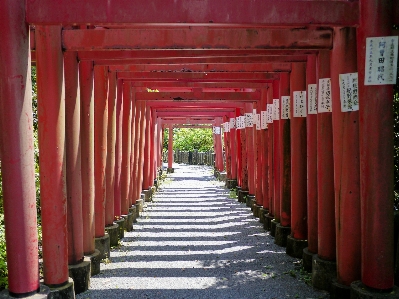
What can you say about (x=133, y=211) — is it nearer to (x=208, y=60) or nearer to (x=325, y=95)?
(x=208, y=60)

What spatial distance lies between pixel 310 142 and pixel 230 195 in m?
8.12

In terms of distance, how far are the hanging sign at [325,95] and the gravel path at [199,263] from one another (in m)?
1.94

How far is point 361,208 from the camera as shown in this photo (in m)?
3.58

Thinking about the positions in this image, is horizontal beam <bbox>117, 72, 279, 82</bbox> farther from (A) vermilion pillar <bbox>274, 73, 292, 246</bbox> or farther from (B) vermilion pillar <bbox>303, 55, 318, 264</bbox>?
(B) vermilion pillar <bbox>303, 55, 318, 264</bbox>

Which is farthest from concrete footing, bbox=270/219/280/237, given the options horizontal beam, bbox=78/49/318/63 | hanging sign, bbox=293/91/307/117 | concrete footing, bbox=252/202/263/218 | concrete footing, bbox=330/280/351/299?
horizontal beam, bbox=78/49/318/63

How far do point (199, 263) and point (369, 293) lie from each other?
8.61 feet

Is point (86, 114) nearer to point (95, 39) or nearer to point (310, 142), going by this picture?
point (95, 39)

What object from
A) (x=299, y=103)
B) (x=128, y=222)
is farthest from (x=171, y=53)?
(x=128, y=222)

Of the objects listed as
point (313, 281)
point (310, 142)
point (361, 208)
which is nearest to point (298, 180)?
point (310, 142)

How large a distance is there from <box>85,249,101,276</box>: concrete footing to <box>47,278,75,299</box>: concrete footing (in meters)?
1.01

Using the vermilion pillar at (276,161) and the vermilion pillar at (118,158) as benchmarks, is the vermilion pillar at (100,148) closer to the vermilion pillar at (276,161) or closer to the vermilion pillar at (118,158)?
the vermilion pillar at (118,158)

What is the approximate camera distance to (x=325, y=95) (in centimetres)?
442

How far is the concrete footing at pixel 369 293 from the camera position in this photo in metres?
3.40

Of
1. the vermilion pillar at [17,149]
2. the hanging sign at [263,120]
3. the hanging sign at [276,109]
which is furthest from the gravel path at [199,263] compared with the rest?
the hanging sign at [276,109]
